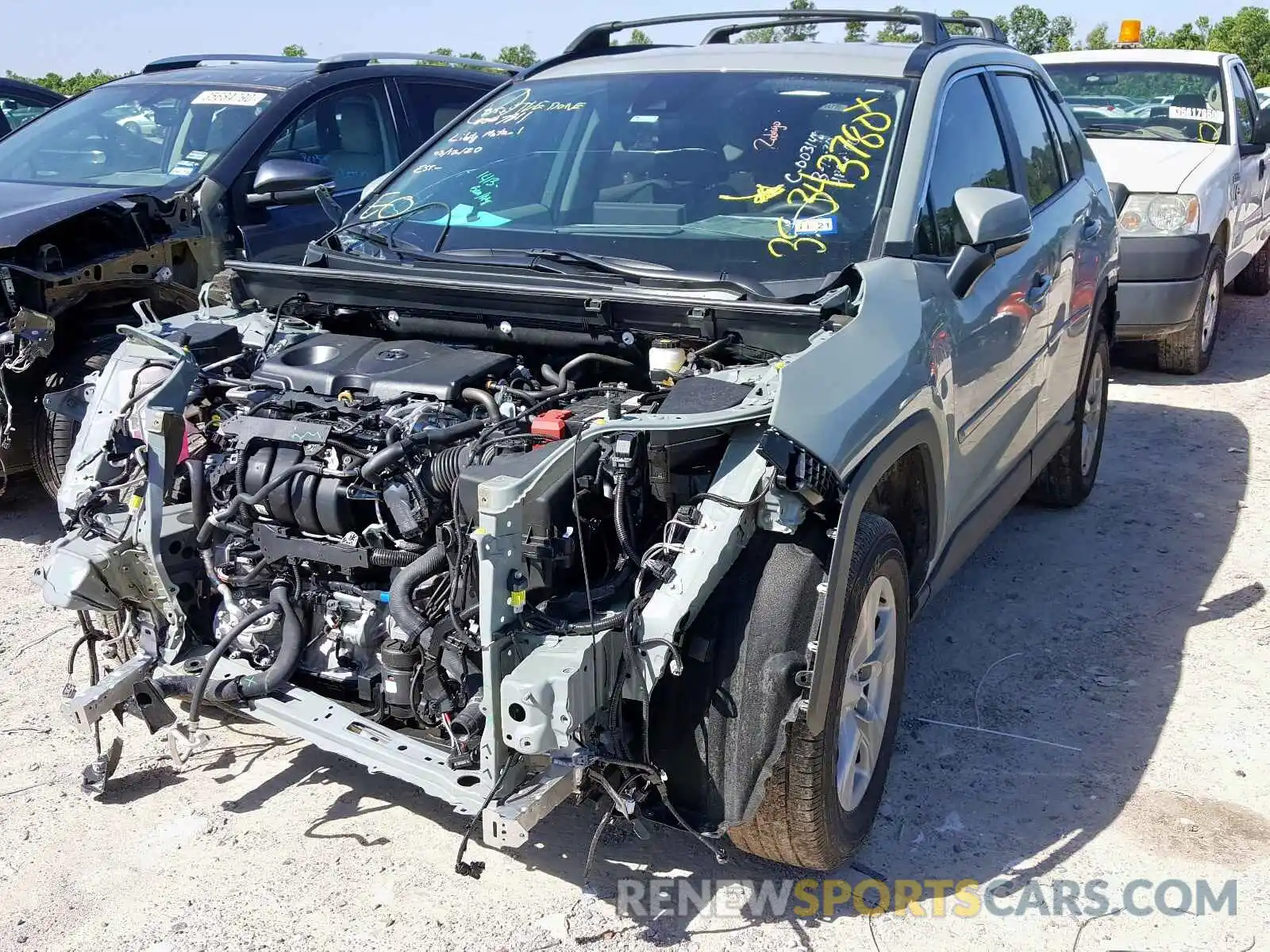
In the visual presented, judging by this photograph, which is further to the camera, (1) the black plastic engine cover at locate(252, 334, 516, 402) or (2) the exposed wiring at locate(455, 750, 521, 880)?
(1) the black plastic engine cover at locate(252, 334, 516, 402)

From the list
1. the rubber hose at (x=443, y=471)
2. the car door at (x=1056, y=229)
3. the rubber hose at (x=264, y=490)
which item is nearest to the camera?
the rubber hose at (x=443, y=471)

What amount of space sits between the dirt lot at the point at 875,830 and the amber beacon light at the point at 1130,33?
6.44 m

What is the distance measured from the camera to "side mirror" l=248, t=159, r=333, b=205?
4.43 meters

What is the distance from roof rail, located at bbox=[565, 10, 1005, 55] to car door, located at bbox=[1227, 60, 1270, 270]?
4426 millimetres

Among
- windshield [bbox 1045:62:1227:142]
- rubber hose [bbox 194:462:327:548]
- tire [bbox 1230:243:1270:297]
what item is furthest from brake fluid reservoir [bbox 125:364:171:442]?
tire [bbox 1230:243:1270:297]

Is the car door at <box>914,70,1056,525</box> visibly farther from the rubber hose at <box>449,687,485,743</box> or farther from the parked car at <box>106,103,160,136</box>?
the parked car at <box>106,103,160,136</box>

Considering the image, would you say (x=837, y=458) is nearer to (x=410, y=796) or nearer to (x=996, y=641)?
(x=410, y=796)

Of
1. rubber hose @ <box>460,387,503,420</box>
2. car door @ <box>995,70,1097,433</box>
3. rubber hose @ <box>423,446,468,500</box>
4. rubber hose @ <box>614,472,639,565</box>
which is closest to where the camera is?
rubber hose @ <box>614,472,639,565</box>

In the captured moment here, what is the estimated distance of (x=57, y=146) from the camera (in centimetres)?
643

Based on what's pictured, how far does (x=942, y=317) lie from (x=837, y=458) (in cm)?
86

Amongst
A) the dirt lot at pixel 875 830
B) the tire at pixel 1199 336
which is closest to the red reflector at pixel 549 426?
the dirt lot at pixel 875 830

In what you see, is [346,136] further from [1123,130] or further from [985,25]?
[1123,130]

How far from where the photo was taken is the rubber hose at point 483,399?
3197 millimetres

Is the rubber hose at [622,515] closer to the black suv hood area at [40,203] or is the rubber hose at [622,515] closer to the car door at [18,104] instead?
the black suv hood area at [40,203]
